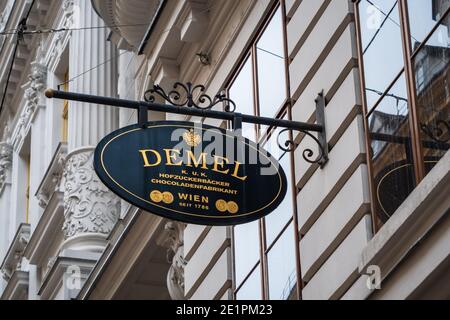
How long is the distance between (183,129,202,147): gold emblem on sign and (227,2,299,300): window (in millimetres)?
1367

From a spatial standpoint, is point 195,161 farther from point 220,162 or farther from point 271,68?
point 271,68

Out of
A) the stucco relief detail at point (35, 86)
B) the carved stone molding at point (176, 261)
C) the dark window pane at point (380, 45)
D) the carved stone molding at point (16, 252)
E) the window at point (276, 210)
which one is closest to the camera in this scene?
the dark window pane at point (380, 45)

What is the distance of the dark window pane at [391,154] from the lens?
12.2 m

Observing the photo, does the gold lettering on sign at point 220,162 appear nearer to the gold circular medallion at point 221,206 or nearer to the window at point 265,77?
the gold circular medallion at point 221,206

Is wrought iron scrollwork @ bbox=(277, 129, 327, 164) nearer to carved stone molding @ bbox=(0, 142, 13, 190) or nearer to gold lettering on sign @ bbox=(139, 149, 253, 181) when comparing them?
gold lettering on sign @ bbox=(139, 149, 253, 181)

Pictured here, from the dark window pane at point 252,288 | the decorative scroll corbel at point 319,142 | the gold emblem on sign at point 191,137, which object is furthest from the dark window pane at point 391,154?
the dark window pane at point 252,288

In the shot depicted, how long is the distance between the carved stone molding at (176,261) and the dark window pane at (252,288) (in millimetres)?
2913

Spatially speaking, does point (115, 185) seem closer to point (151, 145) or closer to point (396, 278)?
point (151, 145)

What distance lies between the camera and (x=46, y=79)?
3138 centimetres

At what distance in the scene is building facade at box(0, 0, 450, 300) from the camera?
11633mm

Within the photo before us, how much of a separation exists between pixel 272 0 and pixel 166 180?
142 inches

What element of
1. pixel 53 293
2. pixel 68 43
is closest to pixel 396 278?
pixel 53 293

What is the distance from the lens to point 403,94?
40.5 feet

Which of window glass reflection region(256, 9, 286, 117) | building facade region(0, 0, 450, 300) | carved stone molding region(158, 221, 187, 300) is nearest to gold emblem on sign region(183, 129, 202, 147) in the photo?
building facade region(0, 0, 450, 300)
